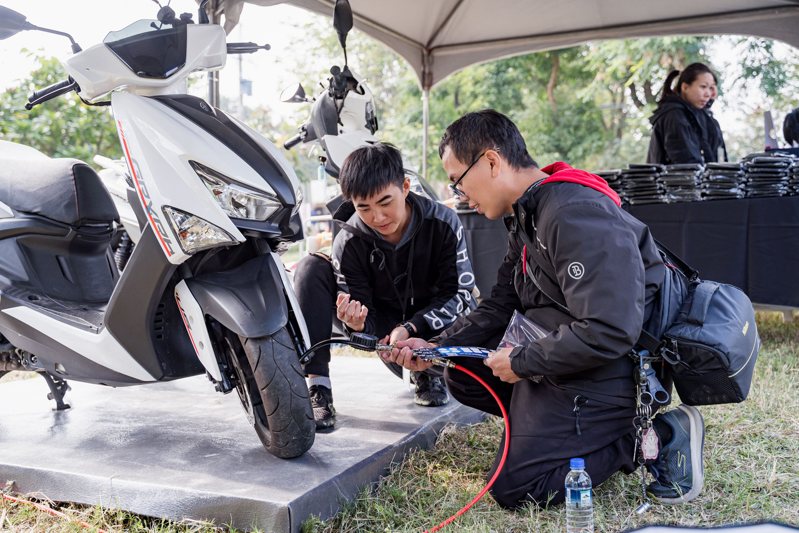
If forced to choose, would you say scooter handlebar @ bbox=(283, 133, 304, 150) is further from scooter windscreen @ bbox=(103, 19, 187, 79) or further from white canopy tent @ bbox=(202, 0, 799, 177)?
white canopy tent @ bbox=(202, 0, 799, 177)

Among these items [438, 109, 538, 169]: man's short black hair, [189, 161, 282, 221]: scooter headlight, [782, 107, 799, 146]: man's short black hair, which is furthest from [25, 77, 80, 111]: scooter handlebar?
[782, 107, 799, 146]: man's short black hair

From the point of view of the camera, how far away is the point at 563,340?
1705 mm

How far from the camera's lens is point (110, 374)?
2.18m

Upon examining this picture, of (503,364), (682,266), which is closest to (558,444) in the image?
(503,364)

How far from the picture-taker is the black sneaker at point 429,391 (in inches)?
107

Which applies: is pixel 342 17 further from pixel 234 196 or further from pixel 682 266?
pixel 682 266

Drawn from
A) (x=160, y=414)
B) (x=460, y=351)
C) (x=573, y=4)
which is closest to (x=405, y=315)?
(x=460, y=351)

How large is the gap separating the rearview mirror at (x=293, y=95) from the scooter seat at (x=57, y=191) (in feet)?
4.64

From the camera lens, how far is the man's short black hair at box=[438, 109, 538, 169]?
1.89m

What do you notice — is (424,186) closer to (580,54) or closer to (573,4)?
(573,4)

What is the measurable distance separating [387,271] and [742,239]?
2307 mm

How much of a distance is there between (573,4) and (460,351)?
16.4 ft

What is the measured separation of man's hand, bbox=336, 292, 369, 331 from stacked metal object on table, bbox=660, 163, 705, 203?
2.46 m

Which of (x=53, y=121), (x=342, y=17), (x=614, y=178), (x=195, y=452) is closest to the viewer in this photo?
(x=195, y=452)
